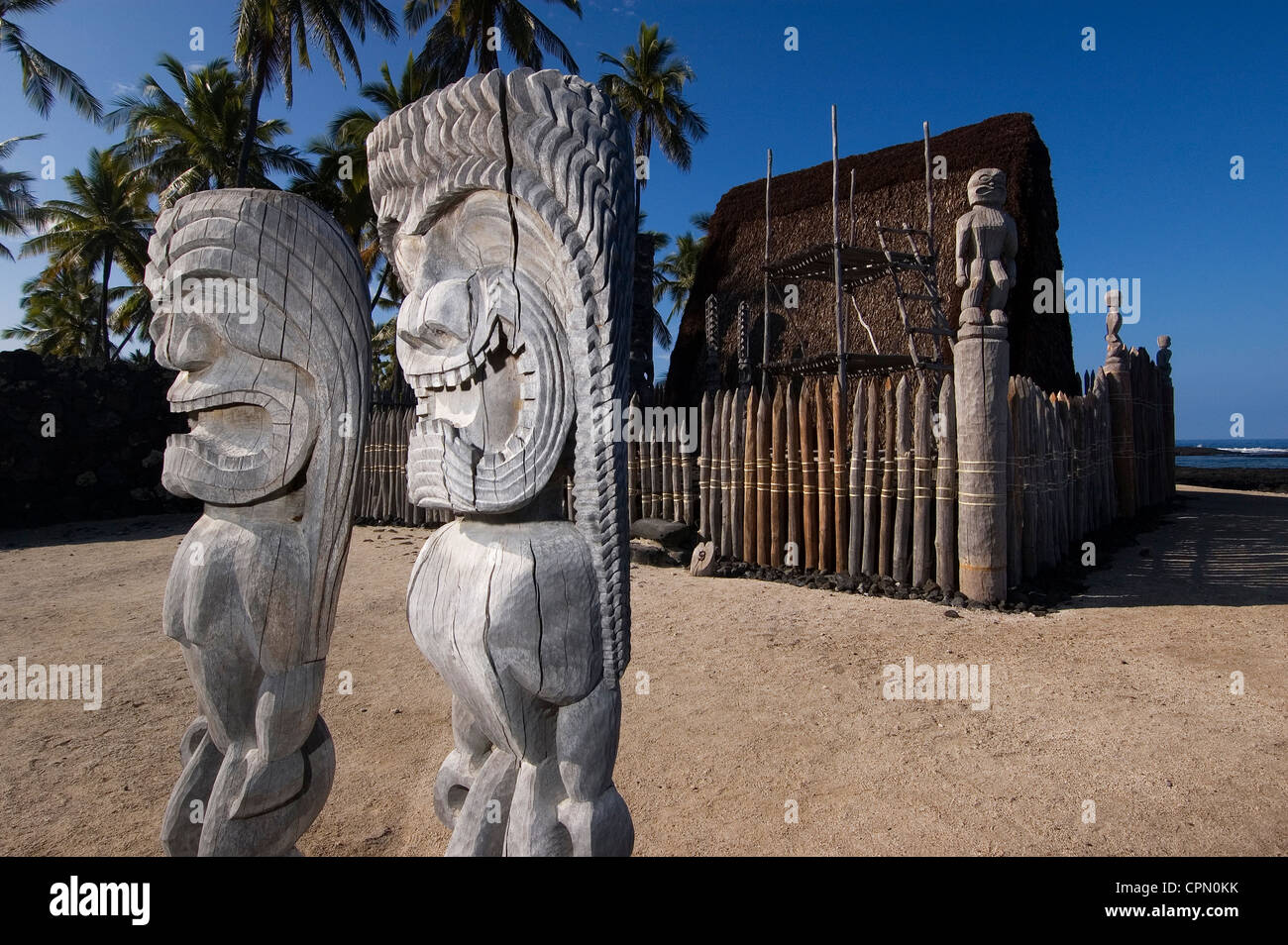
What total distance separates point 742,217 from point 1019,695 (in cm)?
1530

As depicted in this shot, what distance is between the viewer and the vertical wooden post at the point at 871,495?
6516 mm

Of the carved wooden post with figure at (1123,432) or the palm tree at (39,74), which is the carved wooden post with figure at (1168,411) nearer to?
the carved wooden post with figure at (1123,432)

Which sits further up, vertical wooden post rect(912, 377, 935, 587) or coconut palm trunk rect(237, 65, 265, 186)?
coconut palm trunk rect(237, 65, 265, 186)

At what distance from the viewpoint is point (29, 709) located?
3986 mm

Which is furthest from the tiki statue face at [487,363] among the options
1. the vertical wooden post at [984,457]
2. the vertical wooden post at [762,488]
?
the vertical wooden post at [762,488]

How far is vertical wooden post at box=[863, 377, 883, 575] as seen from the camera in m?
6.52

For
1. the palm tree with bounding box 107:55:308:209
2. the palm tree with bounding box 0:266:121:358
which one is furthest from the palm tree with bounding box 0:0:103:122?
the palm tree with bounding box 0:266:121:358

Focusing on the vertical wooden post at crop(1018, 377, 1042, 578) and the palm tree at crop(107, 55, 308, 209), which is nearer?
the vertical wooden post at crop(1018, 377, 1042, 578)

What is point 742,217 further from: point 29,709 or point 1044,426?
point 29,709

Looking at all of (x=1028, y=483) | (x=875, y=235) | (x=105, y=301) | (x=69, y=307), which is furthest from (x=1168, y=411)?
(x=69, y=307)

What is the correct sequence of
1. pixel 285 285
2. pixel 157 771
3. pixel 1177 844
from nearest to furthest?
pixel 285 285
pixel 1177 844
pixel 157 771

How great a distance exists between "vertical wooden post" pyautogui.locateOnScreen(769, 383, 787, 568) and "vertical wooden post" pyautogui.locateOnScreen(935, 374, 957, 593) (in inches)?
62.2

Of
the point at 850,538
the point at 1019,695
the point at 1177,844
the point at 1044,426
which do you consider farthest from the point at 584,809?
the point at 1044,426

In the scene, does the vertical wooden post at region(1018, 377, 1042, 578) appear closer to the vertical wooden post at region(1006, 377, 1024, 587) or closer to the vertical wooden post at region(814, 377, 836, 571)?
the vertical wooden post at region(1006, 377, 1024, 587)
